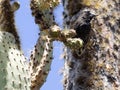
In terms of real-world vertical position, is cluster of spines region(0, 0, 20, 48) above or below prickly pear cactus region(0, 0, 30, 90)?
above

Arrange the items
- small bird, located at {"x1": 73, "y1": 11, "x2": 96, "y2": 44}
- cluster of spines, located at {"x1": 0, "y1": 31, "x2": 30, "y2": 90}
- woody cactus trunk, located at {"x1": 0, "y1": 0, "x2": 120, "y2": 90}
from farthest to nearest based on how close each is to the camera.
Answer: small bird, located at {"x1": 73, "y1": 11, "x2": 96, "y2": 44} → woody cactus trunk, located at {"x1": 0, "y1": 0, "x2": 120, "y2": 90} → cluster of spines, located at {"x1": 0, "y1": 31, "x2": 30, "y2": 90}

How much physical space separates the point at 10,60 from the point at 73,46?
0.99 ft

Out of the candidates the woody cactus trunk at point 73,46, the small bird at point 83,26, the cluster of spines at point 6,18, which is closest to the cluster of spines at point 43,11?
the woody cactus trunk at point 73,46

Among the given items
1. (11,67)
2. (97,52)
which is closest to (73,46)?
(11,67)

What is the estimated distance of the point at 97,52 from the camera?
318 centimetres

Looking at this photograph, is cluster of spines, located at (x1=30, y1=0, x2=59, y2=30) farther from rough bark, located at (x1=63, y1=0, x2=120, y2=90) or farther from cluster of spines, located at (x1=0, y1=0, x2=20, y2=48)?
rough bark, located at (x1=63, y1=0, x2=120, y2=90)

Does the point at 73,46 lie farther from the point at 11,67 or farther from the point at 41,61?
the point at 11,67

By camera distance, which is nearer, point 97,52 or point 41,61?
point 41,61

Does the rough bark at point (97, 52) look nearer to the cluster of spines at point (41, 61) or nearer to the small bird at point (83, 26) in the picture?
the small bird at point (83, 26)

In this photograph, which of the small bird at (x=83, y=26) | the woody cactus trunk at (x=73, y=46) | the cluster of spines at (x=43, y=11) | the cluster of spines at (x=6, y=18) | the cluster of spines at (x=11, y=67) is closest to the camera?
the cluster of spines at (x=11, y=67)

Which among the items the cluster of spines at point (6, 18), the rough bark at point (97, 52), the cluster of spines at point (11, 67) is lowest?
the rough bark at point (97, 52)

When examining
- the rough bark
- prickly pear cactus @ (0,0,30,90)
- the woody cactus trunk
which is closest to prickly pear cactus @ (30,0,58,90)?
the woody cactus trunk

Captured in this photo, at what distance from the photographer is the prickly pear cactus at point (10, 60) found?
2.43 m

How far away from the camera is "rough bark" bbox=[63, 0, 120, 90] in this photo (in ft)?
10.1
